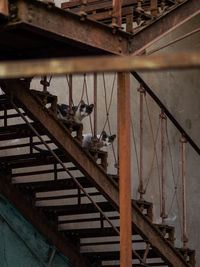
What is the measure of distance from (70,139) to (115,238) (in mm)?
2777

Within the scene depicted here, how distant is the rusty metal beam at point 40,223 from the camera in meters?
7.69

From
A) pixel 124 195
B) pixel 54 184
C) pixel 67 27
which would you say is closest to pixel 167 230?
pixel 54 184

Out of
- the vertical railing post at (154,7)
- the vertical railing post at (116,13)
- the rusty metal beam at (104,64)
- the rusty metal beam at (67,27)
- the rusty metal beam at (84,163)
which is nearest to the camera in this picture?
the rusty metal beam at (104,64)

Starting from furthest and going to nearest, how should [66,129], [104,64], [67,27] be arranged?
[66,129] < [67,27] < [104,64]

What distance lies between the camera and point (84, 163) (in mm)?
6840

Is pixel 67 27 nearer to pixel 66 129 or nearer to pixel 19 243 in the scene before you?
pixel 66 129

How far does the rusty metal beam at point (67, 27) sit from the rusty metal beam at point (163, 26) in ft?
0.42

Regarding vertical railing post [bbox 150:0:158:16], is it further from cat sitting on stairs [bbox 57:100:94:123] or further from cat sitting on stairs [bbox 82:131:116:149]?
cat sitting on stairs [bbox 82:131:116:149]

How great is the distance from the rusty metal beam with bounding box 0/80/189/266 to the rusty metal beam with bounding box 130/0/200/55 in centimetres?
98

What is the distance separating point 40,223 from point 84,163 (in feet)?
4.64

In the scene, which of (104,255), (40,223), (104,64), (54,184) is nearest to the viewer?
(104,64)

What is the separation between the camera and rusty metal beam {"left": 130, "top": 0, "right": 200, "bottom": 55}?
254 inches

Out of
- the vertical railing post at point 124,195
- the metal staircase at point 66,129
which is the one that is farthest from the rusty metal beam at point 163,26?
the vertical railing post at point 124,195

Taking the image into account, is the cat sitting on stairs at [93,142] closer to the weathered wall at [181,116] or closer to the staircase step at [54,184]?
the staircase step at [54,184]
